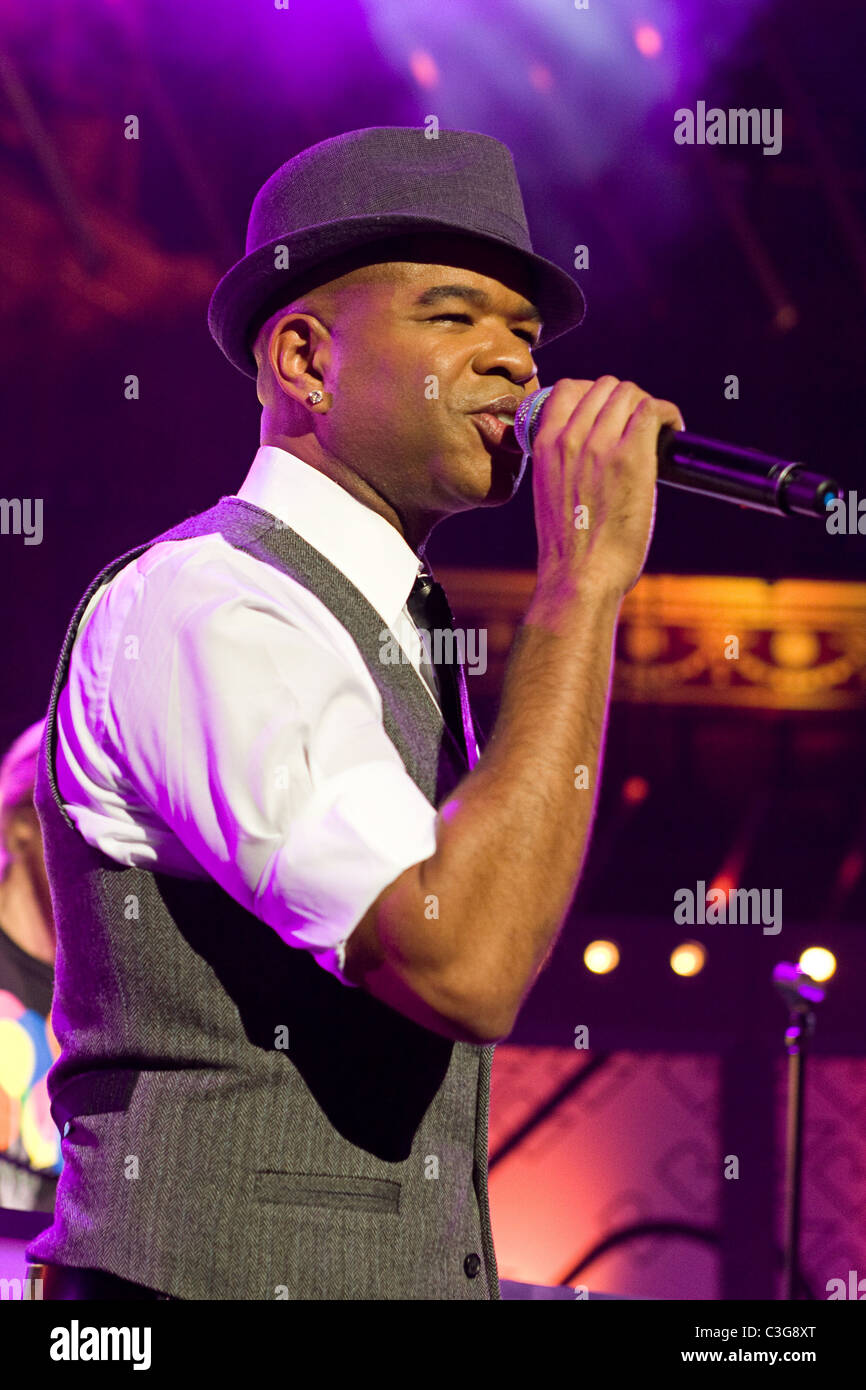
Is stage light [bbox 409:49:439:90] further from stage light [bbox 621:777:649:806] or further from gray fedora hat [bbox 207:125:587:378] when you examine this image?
gray fedora hat [bbox 207:125:587:378]

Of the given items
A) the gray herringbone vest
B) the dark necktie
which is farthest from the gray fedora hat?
the gray herringbone vest

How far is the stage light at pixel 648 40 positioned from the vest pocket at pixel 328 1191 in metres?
3.56

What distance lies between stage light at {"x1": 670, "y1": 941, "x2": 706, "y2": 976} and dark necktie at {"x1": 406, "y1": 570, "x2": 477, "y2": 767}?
2.50 metres

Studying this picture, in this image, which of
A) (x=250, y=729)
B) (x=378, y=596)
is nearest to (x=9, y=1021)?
(x=378, y=596)

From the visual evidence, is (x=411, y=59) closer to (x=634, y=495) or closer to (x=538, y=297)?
(x=538, y=297)

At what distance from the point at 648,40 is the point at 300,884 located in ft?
11.6

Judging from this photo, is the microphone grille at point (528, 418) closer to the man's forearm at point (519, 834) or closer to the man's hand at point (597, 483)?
the man's hand at point (597, 483)

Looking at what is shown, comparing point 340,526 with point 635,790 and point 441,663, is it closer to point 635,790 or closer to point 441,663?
point 441,663

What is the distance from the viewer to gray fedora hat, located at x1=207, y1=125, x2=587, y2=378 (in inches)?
51.4

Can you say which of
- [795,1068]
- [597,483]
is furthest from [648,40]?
[597,483]

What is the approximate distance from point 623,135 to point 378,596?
3.35 meters

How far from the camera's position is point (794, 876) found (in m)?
4.27

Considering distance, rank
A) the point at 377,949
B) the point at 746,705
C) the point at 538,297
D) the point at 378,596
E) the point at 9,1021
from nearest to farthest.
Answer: the point at 377,949 < the point at 378,596 < the point at 538,297 < the point at 9,1021 < the point at 746,705
